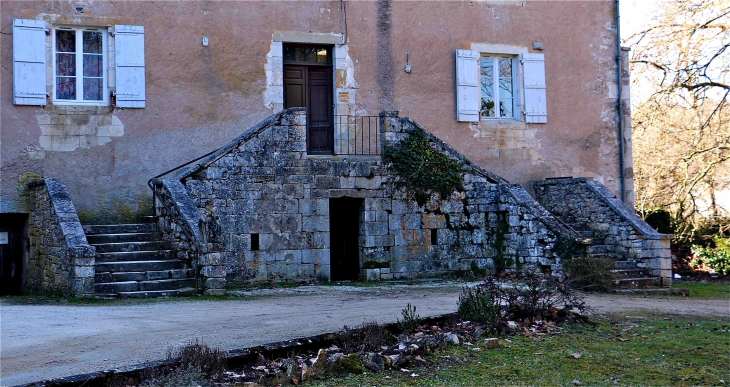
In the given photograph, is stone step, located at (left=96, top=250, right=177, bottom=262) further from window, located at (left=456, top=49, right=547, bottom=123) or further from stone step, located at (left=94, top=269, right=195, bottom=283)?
window, located at (left=456, top=49, right=547, bottom=123)

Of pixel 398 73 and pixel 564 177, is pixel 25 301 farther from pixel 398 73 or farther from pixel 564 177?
pixel 564 177

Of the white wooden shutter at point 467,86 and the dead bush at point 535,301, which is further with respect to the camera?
the white wooden shutter at point 467,86

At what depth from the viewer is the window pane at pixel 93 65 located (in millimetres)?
13039

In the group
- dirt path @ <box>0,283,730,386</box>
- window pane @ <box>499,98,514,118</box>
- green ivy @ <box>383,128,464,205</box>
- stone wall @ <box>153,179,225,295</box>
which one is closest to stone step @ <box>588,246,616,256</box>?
dirt path @ <box>0,283,730,386</box>

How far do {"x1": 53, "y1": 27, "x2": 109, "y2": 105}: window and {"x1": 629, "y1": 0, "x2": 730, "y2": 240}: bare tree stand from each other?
10.4m

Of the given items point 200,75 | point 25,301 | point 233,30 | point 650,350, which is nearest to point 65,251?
point 25,301

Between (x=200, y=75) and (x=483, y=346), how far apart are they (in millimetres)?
7942

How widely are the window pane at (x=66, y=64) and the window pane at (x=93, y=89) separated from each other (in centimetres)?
26

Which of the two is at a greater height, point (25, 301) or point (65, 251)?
point (65, 251)

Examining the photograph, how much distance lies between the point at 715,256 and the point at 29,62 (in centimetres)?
1532

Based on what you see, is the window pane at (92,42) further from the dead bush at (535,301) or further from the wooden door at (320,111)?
the dead bush at (535,301)

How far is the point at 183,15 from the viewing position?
44.0 feet

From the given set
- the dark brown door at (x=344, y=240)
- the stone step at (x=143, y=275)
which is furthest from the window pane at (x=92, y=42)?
the dark brown door at (x=344, y=240)

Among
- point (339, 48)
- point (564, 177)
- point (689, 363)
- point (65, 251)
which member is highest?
point (339, 48)
